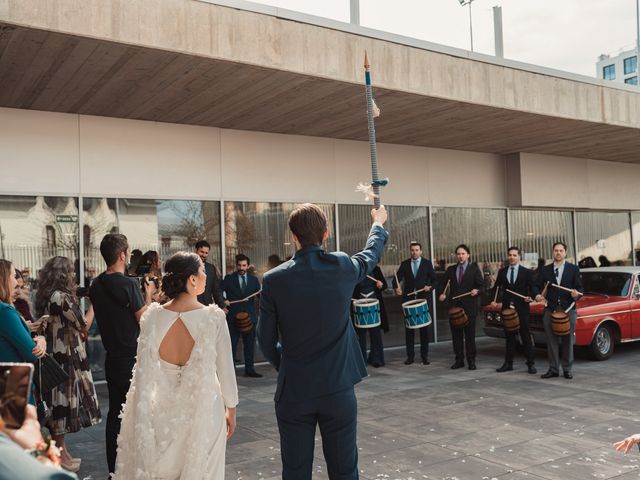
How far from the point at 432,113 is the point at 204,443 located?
7725mm

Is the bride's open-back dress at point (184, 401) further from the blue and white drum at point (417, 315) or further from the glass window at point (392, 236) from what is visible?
the glass window at point (392, 236)

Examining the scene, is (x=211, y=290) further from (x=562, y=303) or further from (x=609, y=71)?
(x=609, y=71)

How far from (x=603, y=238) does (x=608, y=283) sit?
5.66 m

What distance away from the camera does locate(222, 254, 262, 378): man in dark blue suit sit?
1016 centimetres

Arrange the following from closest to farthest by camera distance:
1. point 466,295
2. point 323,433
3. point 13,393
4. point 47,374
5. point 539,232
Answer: point 13,393, point 323,433, point 47,374, point 466,295, point 539,232

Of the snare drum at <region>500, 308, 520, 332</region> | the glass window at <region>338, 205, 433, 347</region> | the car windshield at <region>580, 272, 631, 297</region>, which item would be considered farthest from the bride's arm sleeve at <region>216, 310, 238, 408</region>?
the car windshield at <region>580, 272, 631, 297</region>

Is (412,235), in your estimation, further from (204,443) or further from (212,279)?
(204,443)

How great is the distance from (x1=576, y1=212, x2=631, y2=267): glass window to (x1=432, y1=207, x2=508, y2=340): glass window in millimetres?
2607

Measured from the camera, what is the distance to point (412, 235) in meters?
13.2

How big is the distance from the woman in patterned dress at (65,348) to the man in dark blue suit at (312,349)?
2.58 metres

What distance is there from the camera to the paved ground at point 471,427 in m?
5.30

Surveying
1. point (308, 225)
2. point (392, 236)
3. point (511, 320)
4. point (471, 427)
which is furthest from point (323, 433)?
point (392, 236)

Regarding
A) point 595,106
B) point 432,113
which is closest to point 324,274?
point 432,113

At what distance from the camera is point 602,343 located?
10805 mm
